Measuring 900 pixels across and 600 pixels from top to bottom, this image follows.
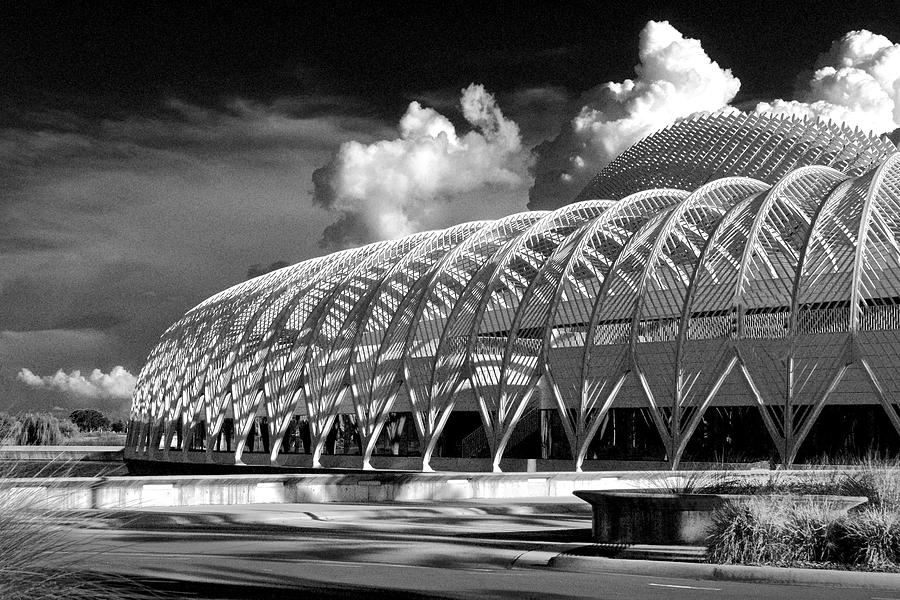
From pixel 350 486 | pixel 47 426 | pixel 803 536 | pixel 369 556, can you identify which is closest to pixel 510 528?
pixel 369 556

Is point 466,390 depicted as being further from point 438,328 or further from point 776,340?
point 776,340

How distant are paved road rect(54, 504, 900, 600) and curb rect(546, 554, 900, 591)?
283 mm

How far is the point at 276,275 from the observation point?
72.5 m

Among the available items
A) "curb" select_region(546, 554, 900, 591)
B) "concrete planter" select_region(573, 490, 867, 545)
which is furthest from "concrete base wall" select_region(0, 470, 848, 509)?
"curb" select_region(546, 554, 900, 591)

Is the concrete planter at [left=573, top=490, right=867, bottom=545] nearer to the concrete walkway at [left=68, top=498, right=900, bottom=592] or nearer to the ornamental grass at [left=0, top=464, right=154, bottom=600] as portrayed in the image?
the concrete walkway at [left=68, top=498, right=900, bottom=592]

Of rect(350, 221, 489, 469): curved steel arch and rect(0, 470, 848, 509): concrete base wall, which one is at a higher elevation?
rect(350, 221, 489, 469): curved steel arch

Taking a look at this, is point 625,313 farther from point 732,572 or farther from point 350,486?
point 732,572

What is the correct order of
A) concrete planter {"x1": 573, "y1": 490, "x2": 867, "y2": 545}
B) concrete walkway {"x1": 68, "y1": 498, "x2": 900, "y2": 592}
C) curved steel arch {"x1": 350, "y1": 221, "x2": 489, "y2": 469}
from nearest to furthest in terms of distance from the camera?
concrete walkway {"x1": 68, "y1": 498, "x2": 900, "y2": 592}
concrete planter {"x1": 573, "y1": 490, "x2": 867, "y2": 545}
curved steel arch {"x1": 350, "y1": 221, "x2": 489, "y2": 469}

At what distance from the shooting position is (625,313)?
4422 cm

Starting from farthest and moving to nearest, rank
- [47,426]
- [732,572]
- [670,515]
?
1. [47,426]
2. [670,515]
3. [732,572]

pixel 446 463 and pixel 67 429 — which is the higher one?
pixel 67 429

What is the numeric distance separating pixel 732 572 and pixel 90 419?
604 ft

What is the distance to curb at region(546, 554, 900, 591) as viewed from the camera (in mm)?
13773

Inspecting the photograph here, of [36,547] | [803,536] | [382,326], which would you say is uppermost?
[382,326]
